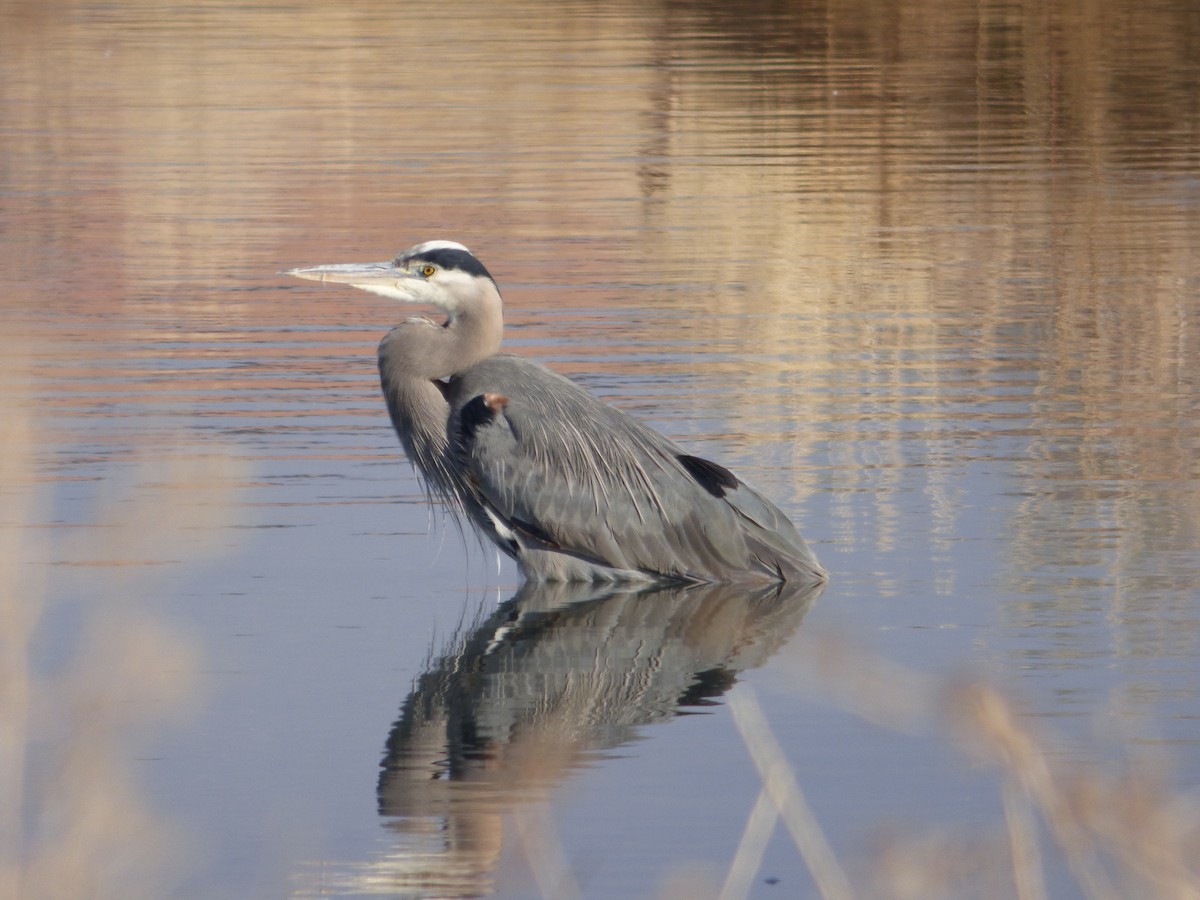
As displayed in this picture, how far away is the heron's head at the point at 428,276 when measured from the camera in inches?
324

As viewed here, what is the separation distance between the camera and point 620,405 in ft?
33.1

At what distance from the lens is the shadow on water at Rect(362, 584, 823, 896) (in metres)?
5.38

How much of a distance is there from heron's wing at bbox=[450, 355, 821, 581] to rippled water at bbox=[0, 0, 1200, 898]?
0.21 meters

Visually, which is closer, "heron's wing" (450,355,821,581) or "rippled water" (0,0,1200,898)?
"rippled water" (0,0,1200,898)

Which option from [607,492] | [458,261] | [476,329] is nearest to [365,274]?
[458,261]

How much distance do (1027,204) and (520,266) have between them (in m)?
4.53

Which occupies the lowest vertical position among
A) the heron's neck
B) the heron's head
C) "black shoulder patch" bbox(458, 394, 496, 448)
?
"black shoulder patch" bbox(458, 394, 496, 448)

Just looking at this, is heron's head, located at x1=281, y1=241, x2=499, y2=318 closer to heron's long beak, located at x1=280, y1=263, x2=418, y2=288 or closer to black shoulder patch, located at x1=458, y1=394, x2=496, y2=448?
heron's long beak, located at x1=280, y1=263, x2=418, y2=288

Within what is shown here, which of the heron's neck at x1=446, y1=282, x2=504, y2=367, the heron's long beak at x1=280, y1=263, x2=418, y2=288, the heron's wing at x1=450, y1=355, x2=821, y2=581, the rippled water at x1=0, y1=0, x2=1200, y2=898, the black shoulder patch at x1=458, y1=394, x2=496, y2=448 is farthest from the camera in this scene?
the heron's long beak at x1=280, y1=263, x2=418, y2=288

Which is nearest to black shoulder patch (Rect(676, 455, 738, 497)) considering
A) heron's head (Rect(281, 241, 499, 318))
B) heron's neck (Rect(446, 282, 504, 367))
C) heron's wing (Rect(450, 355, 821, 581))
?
heron's wing (Rect(450, 355, 821, 581))

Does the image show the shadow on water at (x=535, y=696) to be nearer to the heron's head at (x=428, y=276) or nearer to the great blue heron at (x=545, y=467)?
Answer: the great blue heron at (x=545, y=467)

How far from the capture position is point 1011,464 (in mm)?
9062

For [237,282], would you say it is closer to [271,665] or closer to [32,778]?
[271,665]

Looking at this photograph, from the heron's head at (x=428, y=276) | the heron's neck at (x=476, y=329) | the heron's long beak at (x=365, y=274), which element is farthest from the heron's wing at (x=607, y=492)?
the heron's long beak at (x=365, y=274)
